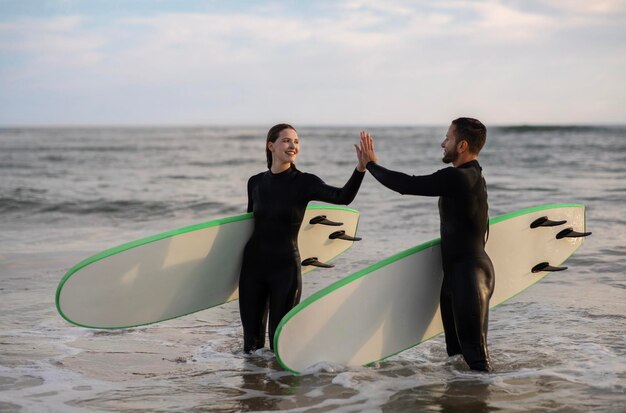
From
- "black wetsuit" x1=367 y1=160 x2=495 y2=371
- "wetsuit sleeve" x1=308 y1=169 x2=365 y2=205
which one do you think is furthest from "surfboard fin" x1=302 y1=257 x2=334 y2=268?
"black wetsuit" x1=367 y1=160 x2=495 y2=371

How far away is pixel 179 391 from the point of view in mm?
4629

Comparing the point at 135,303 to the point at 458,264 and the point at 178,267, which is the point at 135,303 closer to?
the point at 178,267

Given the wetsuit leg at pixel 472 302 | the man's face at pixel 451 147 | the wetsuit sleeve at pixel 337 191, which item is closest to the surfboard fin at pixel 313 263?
the wetsuit sleeve at pixel 337 191

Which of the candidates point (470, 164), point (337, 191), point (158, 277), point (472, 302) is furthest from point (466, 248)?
point (158, 277)

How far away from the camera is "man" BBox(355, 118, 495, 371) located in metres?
4.51

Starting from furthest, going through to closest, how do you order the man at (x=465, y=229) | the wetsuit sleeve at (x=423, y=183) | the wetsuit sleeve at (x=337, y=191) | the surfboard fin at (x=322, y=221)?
the surfboard fin at (x=322, y=221) < the wetsuit sleeve at (x=337, y=191) < the man at (x=465, y=229) < the wetsuit sleeve at (x=423, y=183)

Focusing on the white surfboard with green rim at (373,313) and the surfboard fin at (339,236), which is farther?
the surfboard fin at (339,236)

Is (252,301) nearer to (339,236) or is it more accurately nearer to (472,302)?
(339,236)

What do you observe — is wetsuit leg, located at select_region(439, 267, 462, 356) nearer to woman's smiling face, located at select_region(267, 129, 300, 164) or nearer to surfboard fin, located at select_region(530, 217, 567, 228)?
surfboard fin, located at select_region(530, 217, 567, 228)

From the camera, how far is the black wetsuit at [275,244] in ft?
16.2

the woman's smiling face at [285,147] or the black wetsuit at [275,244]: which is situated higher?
the woman's smiling face at [285,147]

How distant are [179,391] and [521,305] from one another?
3.80 m

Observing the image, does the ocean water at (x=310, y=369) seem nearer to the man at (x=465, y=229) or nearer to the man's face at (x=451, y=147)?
the man at (x=465, y=229)

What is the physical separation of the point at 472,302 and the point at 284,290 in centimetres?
121
